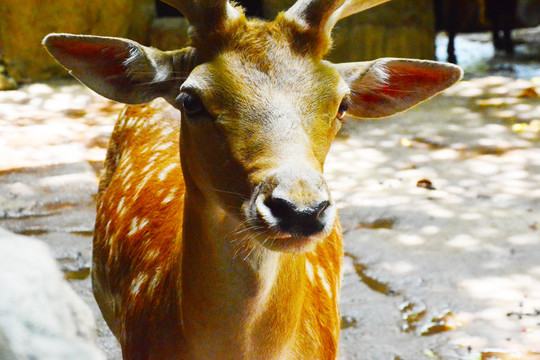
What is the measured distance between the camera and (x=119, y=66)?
2754mm

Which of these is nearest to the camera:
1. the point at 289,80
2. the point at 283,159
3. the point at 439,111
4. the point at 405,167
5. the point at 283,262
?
the point at 283,159

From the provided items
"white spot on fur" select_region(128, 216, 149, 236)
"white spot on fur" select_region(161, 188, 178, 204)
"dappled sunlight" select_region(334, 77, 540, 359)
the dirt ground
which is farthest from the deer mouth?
"dappled sunlight" select_region(334, 77, 540, 359)

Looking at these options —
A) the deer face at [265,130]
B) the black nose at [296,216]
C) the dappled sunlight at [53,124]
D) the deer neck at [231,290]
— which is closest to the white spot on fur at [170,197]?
the deer neck at [231,290]

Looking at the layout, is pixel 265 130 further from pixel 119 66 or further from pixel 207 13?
pixel 119 66

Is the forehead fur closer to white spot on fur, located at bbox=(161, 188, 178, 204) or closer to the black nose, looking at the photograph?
the black nose

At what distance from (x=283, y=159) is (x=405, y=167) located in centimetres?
472

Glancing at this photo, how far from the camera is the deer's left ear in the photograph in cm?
279

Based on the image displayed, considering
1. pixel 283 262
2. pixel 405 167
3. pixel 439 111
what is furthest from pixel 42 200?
pixel 439 111

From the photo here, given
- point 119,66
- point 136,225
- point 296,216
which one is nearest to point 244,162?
point 296,216

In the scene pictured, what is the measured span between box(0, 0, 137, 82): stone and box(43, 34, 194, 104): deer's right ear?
738 centimetres

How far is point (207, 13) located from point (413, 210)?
3.54m

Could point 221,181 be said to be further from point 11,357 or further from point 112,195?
point 112,195

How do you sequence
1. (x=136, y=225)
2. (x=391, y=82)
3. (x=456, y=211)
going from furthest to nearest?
(x=456, y=211)
(x=136, y=225)
(x=391, y=82)

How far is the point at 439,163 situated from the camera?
6.80 m
